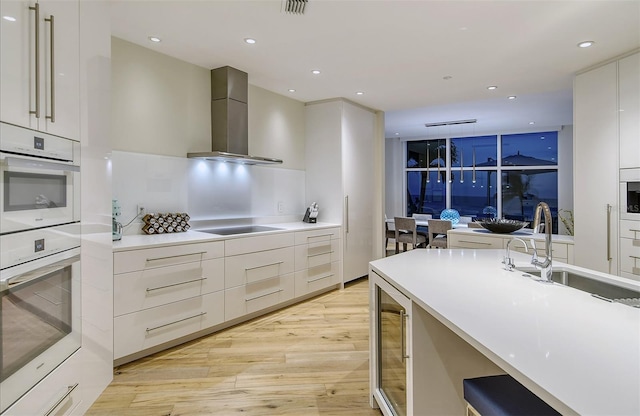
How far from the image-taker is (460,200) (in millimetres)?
7988

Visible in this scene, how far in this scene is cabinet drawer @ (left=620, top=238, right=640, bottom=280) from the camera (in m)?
2.87

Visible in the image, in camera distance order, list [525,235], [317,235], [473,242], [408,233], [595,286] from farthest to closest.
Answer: [408,233]
[317,235]
[473,242]
[525,235]
[595,286]

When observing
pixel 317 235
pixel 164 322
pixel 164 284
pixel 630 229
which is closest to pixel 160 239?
pixel 164 284

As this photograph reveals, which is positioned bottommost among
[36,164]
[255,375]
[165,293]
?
[255,375]

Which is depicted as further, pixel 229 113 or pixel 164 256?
pixel 229 113

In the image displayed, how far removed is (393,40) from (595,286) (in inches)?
87.6

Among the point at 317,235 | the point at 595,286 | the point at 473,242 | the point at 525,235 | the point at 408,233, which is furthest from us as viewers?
the point at 408,233

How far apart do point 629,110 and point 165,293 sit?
168 inches

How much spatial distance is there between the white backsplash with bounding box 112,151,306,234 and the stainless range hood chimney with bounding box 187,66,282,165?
0.26 metres

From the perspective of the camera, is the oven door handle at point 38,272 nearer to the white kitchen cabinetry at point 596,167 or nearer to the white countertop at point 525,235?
the white countertop at point 525,235

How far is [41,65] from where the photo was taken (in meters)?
1.27

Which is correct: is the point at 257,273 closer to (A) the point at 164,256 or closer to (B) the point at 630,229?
(A) the point at 164,256

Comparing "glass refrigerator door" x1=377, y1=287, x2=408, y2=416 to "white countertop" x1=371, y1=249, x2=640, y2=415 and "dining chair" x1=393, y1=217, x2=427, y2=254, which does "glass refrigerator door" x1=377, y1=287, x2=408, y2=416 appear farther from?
"dining chair" x1=393, y1=217, x2=427, y2=254

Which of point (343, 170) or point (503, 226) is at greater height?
point (343, 170)
